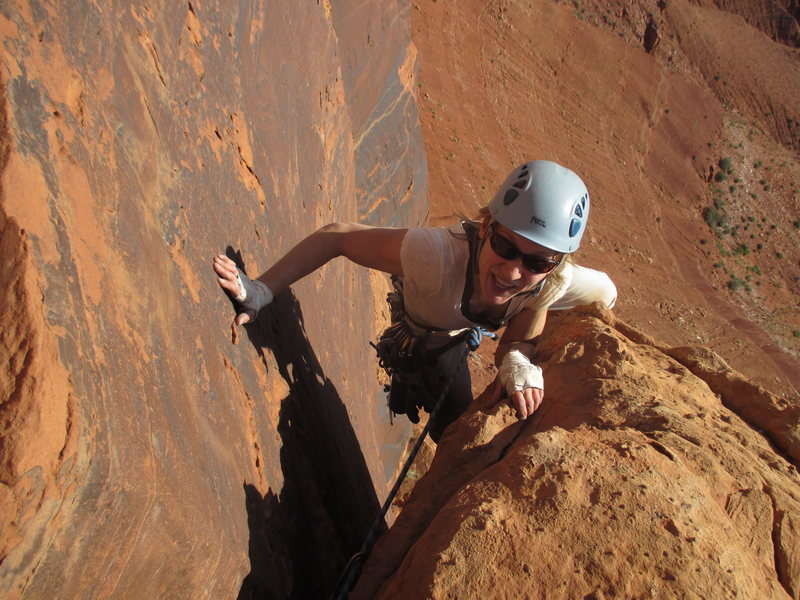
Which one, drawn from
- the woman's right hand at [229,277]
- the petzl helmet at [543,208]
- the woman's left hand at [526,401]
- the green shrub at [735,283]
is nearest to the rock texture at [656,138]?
the green shrub at [735,283]

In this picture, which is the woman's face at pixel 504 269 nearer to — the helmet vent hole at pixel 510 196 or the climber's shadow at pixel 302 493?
the helmet vent hole at pixel 510 196

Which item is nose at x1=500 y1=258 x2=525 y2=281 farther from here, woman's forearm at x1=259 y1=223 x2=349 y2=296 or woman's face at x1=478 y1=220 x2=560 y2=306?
woman's forearm at x1=259 y1=223 x2=349 y2=296

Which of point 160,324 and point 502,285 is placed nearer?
point 160,324

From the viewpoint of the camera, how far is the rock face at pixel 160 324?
137 cm

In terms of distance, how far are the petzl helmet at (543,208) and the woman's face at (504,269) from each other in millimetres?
36

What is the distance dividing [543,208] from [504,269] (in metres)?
0.28

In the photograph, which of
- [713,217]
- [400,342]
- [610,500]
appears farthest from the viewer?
[713,217]

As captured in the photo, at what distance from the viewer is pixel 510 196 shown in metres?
2.55

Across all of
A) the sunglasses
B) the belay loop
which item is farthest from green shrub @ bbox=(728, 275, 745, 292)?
the sunglasses

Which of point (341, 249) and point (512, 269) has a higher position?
point (341, 249)

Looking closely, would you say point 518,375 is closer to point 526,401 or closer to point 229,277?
point 526,401

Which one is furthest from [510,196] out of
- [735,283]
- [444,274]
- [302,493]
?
[735,283]

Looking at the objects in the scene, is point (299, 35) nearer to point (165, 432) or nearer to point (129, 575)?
point (165, 432)

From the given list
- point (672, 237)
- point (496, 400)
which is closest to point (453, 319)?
point (496, 400)
